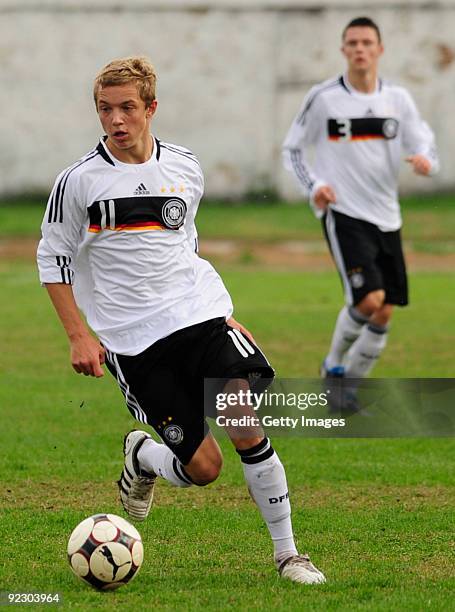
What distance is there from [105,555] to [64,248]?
1.38 meters

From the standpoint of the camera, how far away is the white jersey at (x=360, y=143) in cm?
1011

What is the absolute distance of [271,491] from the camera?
5555mm

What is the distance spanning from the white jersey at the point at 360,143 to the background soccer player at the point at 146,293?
4.34 meters

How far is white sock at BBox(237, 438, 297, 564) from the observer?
18.2 ft

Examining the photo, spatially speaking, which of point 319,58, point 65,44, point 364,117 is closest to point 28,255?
point 65,44

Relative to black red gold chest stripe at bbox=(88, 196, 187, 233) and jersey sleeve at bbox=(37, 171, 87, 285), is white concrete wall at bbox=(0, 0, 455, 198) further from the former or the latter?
jersey sleeve at bbox=(37, 171, 87, 285)

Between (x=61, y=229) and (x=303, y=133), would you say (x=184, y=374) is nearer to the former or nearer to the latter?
(x=61, y=229)

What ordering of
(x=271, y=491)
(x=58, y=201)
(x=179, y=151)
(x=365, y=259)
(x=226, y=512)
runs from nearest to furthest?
(x=271, y=491) < (x=58, y=201) < (x=179, y=151) < (x=226, y=512) < (x=365, y=259)

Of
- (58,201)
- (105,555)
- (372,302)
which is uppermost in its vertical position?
(58,201)

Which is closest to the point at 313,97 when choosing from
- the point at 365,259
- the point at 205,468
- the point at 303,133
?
the point at 303,133

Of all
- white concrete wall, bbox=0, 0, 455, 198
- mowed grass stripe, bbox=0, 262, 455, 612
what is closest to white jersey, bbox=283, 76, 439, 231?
mowed grass stripe, bbox=0, 262, 455, 612

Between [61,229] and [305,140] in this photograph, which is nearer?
[61,229]

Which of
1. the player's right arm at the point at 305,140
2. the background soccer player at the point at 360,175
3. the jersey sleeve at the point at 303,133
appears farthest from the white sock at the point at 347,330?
the jersey sleeve at the point at 303,133

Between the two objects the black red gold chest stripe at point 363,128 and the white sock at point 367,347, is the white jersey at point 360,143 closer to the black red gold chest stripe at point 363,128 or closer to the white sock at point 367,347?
the black red gold chest stripe at point 363,128
